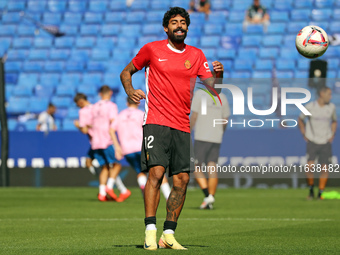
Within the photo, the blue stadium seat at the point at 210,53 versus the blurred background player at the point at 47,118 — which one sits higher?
the blue stadium seat at the point at 210,53

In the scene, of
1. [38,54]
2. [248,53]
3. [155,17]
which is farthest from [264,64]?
[38,54]

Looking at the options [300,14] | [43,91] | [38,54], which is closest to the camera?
[43,91]

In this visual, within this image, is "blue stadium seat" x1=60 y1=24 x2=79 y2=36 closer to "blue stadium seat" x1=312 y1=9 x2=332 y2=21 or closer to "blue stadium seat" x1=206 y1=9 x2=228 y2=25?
"blue stadium seat" x1=206 y1=9 x2=228 y2=25

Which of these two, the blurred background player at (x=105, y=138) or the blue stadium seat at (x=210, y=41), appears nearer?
the blurred background player at (x=105, y=138)

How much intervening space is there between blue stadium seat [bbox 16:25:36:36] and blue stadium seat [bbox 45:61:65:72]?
2249mm

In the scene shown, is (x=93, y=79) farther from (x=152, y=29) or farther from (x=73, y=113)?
(x=152, y=29)

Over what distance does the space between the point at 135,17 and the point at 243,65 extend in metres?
4.93

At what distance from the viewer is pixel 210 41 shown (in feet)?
83.8

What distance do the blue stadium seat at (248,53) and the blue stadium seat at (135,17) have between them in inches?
162

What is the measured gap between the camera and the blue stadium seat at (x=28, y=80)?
25.3m

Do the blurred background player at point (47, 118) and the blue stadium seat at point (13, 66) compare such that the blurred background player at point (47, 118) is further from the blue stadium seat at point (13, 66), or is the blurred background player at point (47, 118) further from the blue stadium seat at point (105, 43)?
the blue stadium seat at point (105, 43)

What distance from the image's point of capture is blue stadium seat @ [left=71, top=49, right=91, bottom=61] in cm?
2606

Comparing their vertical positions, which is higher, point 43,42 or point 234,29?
point 234,29

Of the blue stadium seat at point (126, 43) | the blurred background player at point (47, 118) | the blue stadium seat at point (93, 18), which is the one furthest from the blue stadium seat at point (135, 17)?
the blurred background player at point (47, 118)
